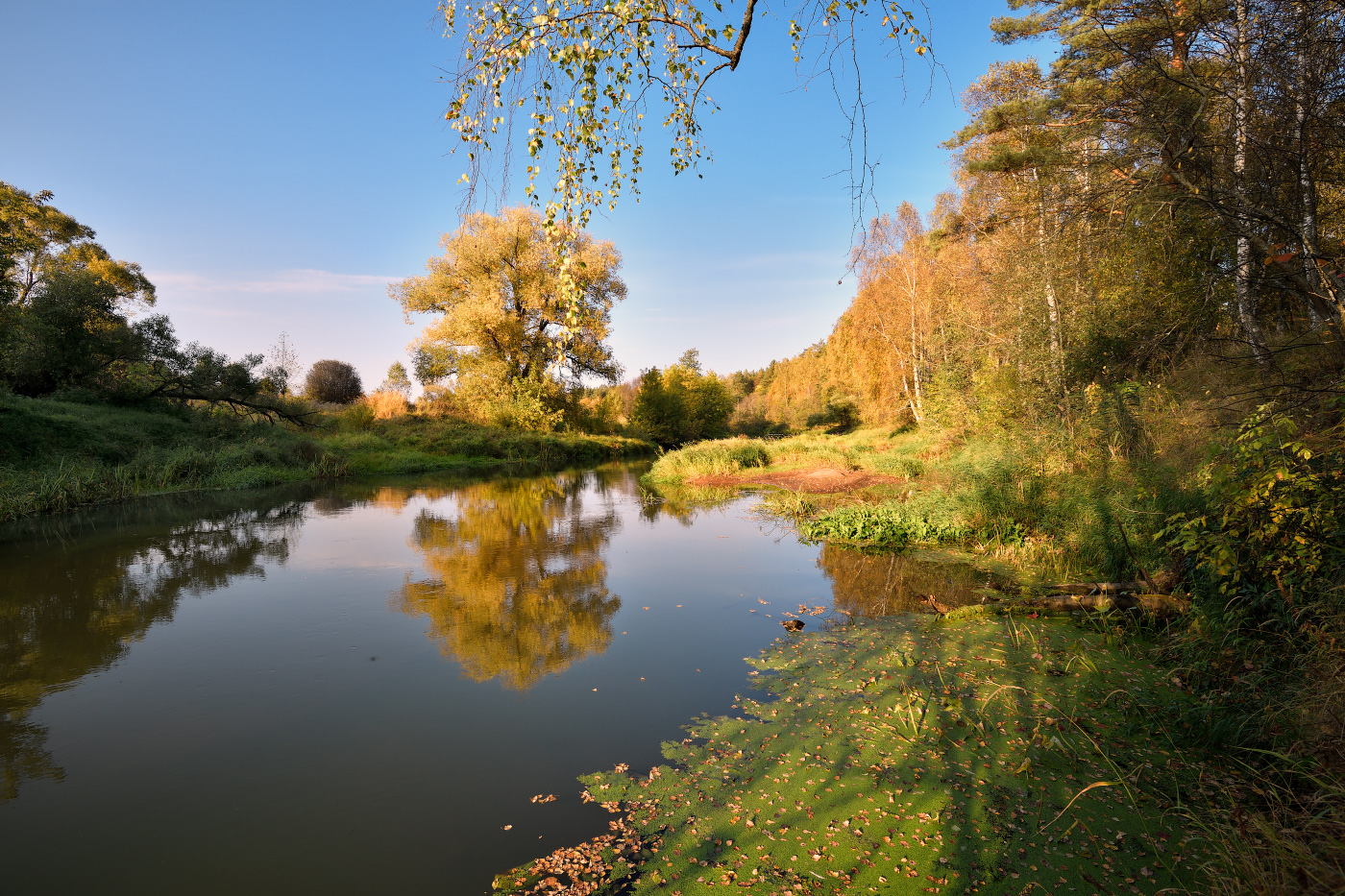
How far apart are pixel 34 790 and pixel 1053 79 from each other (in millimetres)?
14944

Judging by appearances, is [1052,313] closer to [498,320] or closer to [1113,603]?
[1113,603]

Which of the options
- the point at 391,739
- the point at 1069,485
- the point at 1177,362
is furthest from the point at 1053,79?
the point at 391,739

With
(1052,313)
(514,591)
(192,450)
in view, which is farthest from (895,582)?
(192,450)

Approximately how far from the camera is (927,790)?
280 cm

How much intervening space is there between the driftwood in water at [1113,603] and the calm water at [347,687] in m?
1.03

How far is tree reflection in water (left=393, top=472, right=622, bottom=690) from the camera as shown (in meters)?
4.95

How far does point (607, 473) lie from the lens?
916 inches

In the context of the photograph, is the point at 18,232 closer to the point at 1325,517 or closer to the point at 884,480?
the point at 884,480

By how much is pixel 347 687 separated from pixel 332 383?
3227 cm

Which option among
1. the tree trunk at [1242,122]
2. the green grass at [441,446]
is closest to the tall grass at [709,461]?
the green grass at [441,446]

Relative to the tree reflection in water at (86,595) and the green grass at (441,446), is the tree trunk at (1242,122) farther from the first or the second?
the green grass at (441,446)

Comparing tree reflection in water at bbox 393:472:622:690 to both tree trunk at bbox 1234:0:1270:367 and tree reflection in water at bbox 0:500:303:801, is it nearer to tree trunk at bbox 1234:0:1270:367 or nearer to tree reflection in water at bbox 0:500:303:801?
tree reflection in water at bbox 0:500:303:801

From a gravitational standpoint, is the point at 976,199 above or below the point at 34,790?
above

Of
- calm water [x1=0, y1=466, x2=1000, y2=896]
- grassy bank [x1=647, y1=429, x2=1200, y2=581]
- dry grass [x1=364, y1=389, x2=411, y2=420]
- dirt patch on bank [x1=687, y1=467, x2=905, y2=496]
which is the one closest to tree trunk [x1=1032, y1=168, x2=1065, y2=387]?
grassy bank [x1=647, y1=429, x2=1200, y2=581]
